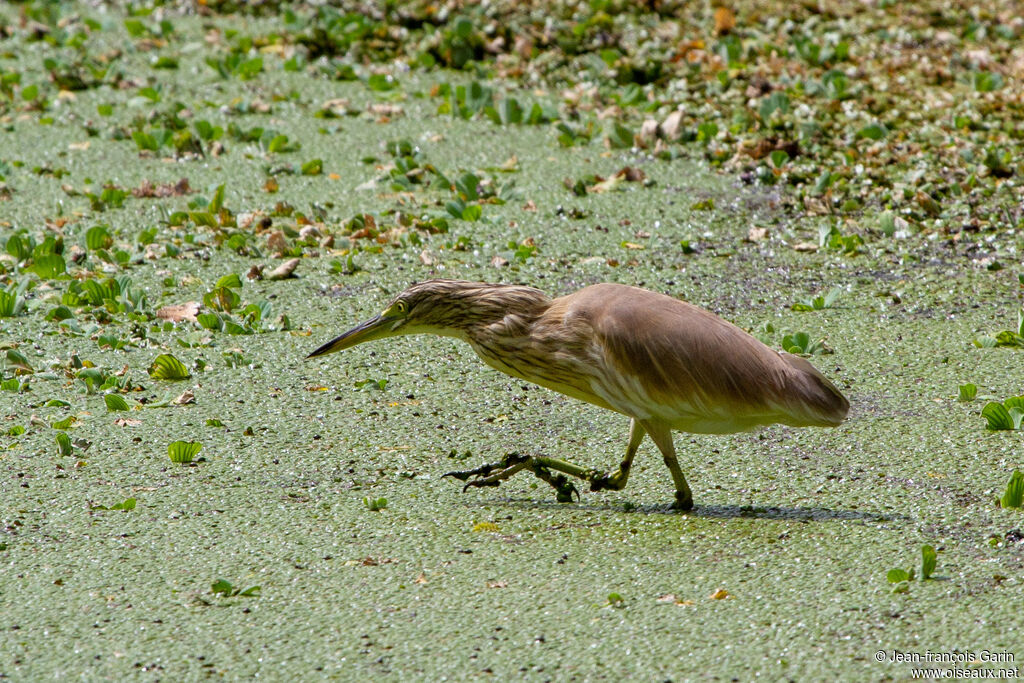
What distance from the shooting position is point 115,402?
14.2 feet

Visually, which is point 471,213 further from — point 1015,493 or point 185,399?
point 1015,493

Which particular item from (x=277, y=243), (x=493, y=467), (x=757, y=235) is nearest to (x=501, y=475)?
(x=493, y=467)

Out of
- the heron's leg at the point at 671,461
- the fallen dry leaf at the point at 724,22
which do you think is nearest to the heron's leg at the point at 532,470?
the heron's leg at the point at 671,461

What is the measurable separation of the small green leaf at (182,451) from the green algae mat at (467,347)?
0.01m

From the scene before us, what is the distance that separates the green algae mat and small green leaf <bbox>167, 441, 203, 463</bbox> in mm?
13

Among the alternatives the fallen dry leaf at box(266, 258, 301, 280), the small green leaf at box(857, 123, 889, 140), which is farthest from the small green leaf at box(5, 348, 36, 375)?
the small green leaf at box(857, 123, 889, 140)

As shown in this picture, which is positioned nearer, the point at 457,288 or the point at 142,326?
the point at 457,288

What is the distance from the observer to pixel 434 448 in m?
4.15

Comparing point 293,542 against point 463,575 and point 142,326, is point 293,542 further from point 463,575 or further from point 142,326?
point 142,326

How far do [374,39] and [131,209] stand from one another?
9.00ft

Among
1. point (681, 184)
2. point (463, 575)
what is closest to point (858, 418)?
point (463, 575)

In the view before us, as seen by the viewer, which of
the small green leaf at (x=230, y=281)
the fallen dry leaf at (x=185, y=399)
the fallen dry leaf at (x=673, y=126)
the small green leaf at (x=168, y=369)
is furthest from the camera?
the fallen dry leaf at (x=673, y=126)

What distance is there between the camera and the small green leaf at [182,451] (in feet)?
12.9

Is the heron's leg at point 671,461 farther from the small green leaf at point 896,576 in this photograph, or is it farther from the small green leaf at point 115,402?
the small green leaf at point 115,402
